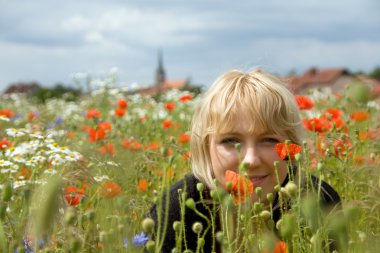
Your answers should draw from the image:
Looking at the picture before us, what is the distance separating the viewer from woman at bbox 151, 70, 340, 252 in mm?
1956

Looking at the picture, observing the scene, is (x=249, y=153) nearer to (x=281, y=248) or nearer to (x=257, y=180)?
(x=257, y=180)

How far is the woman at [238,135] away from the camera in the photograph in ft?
6.42

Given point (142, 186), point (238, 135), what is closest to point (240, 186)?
point (238, 135)

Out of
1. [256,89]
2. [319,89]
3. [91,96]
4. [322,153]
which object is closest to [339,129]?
[322,153]

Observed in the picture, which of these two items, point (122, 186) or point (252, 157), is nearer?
point (122, 186)

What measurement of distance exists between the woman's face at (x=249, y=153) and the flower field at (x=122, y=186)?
0.11 m

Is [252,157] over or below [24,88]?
over

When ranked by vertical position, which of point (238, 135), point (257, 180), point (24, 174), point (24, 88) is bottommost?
point (24, 88)

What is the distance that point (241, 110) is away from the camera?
2057mm

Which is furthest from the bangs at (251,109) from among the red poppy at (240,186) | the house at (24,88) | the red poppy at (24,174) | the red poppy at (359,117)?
the house at (24,88)

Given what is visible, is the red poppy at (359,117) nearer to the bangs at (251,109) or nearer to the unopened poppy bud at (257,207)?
the bangs at (251,109)

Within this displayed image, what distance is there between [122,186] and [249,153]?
526 mm

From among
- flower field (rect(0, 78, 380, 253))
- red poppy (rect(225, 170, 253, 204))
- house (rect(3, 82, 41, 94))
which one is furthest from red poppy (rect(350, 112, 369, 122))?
house (rect(3, 82, 41, 94))

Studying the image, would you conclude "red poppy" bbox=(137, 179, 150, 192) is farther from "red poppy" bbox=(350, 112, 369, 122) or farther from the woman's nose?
"red poppy" bbox=(350, 112, 369, 122)
